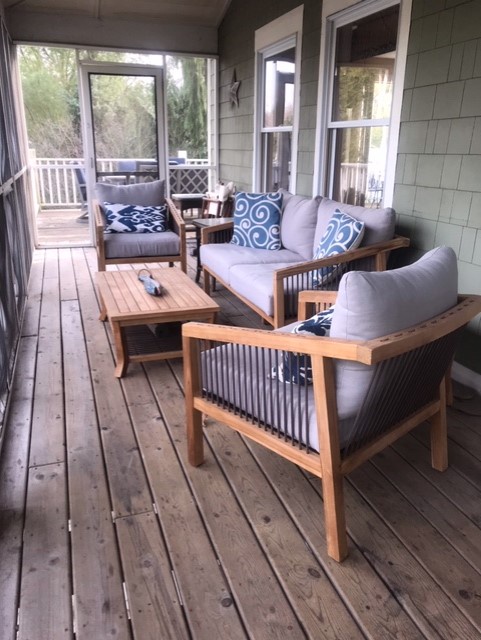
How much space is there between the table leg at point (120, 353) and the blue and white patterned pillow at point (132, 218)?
200cm

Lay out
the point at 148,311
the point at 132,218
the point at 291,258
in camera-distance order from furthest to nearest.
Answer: the point at 132,218, the point at 291,258, the point at 148,311

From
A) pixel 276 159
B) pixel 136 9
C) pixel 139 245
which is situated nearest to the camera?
pixel 139 245

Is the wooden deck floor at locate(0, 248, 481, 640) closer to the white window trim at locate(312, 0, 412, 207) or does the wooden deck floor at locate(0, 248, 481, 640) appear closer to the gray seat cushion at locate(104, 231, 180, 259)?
the white window trim at locate(312, 0, 412, 207)

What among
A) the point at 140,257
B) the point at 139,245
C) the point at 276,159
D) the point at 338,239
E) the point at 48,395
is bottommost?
the point at 48,395

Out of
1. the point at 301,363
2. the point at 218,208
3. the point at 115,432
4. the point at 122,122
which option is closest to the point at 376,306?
the point at 301,363

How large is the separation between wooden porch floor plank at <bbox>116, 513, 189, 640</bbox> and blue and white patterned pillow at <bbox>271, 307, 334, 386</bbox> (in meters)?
0.67

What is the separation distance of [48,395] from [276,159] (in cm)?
349

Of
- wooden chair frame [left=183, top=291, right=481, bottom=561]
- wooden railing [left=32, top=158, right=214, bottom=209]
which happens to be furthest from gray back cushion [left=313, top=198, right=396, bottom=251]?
wooden railing [left=32, top=158, right=214, bottom=209]

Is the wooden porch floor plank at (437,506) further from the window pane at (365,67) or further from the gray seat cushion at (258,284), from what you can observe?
the window pane at (365,67)

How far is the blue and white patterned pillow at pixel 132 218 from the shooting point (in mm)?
4586

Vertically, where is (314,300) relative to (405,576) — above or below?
above

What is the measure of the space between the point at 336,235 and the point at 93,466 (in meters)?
1.88

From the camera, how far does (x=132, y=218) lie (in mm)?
4637

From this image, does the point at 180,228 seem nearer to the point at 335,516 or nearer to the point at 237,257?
the point at 237,257
